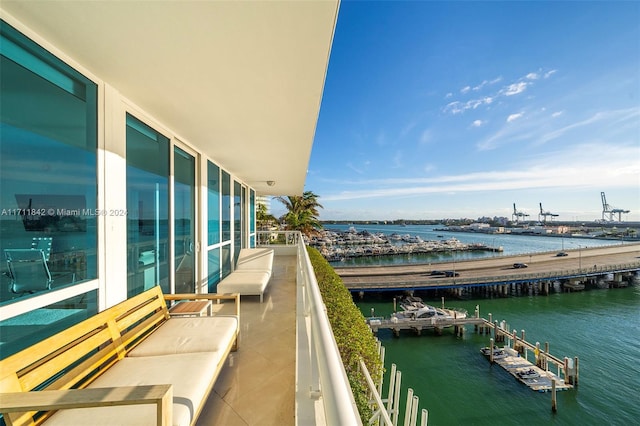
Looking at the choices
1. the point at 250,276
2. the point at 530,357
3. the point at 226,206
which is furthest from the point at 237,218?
the point at 530,357

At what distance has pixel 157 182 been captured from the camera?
332 centimetres

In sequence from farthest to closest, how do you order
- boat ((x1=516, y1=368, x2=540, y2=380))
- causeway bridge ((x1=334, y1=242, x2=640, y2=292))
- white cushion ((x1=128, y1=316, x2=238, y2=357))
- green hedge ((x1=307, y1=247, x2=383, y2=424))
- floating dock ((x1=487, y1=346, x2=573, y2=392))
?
causeway bridge ((x1=334, y1=242, x2=640, y2=292)) → boat ((x1=516, y1=368, x2=540, y2=380)) → floating dock ((x1=487, y1=346, x2=573, y2=392)) → green hedge ((x1=307, y1=247, x2=383, y2=424)) → white cushion ((x1=128, y1=316, x2=238, y2=357))

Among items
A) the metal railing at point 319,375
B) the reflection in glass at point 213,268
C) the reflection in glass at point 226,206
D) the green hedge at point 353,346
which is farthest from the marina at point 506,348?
the metal railing at point 319,375

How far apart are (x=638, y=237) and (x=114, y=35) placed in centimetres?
9205

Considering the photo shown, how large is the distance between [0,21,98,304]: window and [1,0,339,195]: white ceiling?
234 mm

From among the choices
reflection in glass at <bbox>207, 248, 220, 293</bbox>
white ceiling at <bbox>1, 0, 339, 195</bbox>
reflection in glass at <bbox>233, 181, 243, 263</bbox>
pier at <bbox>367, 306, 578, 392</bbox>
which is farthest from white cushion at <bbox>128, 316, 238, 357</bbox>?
pier at <bbox>367, 306, 578, 392</bbox>

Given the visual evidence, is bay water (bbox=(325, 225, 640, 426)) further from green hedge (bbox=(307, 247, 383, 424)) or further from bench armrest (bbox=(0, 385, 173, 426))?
bench armrest (bbox=(0, 385, 173, 426))

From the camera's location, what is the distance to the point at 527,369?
13.5 meters

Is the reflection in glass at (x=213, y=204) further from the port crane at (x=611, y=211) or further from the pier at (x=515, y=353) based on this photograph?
the port crane at (x=611, y=211)

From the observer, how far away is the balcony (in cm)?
64

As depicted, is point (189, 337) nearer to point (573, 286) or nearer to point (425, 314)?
point (425, 314)

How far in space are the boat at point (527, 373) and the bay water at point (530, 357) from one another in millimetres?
445

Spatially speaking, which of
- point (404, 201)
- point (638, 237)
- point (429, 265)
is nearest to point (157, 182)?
point (429, 265)

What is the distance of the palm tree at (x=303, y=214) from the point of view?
1557cm
